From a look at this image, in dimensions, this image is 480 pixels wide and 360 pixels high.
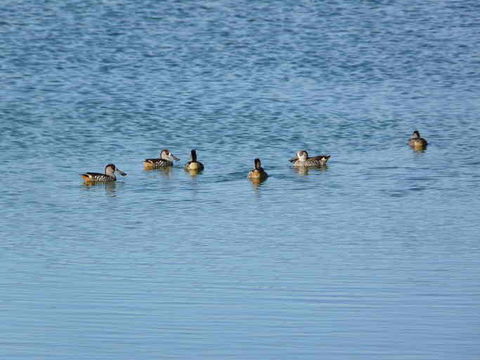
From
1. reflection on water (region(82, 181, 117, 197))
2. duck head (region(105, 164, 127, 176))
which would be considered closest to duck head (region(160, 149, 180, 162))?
duck head (region(105, 164, 127, 176))

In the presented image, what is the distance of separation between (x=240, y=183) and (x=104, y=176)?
8.03 feet

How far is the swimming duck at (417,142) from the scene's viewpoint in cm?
2975

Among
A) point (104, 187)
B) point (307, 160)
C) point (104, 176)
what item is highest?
point (307, 160)

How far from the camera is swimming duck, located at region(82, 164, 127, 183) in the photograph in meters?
25.7

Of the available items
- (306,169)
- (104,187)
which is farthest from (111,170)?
(306,169)

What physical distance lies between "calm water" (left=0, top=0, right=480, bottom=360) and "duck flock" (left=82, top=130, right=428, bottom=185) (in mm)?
280

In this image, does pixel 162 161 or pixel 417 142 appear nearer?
pixel 162 161

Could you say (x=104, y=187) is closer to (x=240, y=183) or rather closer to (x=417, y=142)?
(x=240, y=183)

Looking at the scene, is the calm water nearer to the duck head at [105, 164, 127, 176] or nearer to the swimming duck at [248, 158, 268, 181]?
the swimming duck at [248, 158, 268, 181]

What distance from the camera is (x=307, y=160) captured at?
27172 mm

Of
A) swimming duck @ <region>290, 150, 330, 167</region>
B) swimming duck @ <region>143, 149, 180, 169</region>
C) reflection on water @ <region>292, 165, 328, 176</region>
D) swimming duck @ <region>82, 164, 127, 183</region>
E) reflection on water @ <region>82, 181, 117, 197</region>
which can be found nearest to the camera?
reflection on water @ <region>82, 181, 117, 197</region>

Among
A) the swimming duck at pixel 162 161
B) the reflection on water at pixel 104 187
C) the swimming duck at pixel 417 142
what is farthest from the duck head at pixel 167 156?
the swimming duck at pixel 417 142

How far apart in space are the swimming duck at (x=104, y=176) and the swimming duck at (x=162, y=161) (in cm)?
79

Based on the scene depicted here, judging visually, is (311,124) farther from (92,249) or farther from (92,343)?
(92,343)
